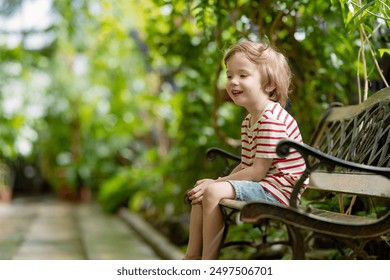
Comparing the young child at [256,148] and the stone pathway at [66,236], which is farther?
the stone pathway at [66,236]

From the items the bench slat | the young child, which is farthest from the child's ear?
the bench slat

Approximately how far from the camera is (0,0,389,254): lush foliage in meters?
2.77

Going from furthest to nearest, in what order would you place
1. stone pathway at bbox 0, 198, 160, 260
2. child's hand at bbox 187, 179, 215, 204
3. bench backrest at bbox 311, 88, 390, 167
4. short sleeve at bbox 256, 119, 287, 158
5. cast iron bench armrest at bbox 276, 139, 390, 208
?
stone pathway at bbox 0, 198, 160, 260, bench backrest at bbox 311, 88, 390, 167, child's hand at bbox 187, 179, 215, 204, short sleeve at bbox 256, 119, 287, 158, cast iron bench armrest at bbox 276, 139, 390, 208

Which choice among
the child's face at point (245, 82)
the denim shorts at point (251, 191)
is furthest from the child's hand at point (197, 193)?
the child's face at point (245, 82)

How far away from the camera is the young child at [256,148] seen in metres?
1.75

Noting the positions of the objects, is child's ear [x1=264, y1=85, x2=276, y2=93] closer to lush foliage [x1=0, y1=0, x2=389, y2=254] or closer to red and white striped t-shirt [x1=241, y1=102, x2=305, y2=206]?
red and white striped t-shirt [x1=241, y1=102, x2=305, y2=206]

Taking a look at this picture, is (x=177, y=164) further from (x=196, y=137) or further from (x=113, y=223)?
(x=113, y=223)

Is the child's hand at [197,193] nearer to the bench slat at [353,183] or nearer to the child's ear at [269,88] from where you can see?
the child's ear at [269,88]

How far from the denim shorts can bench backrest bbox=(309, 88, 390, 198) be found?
0.93ft

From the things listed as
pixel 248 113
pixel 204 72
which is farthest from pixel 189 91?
pixel 248 113

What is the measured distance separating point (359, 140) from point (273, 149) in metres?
0.52

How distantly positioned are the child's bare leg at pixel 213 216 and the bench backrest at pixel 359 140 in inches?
15.4

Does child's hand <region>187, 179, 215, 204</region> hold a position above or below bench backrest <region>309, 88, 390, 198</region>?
below

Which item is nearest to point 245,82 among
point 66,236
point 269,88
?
point 269,88
